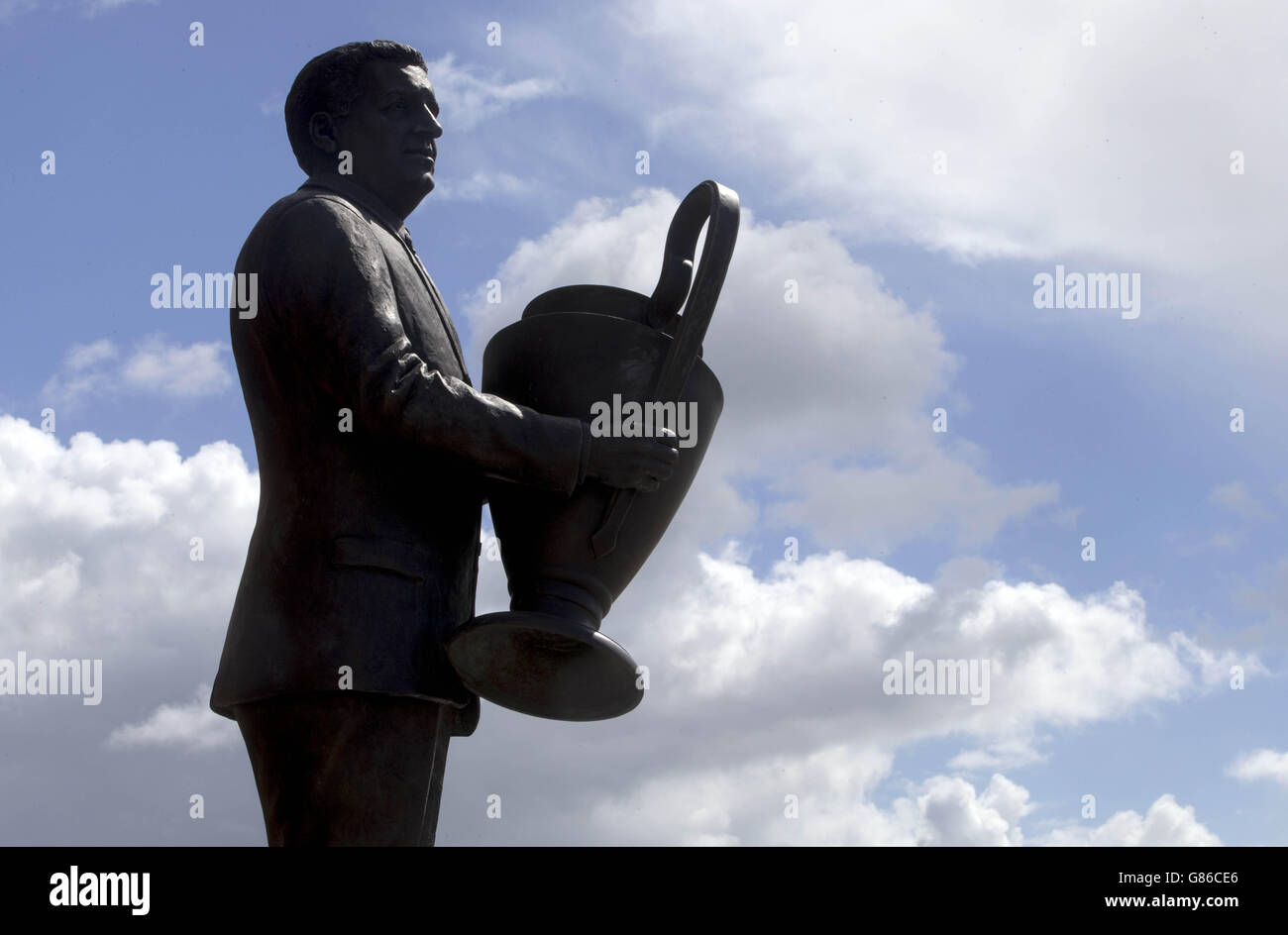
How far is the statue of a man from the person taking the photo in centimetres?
532

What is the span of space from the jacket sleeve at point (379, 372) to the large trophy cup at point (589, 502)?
196mm

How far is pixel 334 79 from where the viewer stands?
600 cm

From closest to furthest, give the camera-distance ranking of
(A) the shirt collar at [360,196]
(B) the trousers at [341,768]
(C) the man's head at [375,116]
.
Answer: (B) the trousers at [341,768] → (A) the shirt collar at [360,196] → (C) the man's head at [375,116]

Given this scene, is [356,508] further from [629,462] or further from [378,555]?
[629,462]

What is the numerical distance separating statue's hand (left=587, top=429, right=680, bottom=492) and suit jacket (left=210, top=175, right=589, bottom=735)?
6cm

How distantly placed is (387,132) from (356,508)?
138 centimetres

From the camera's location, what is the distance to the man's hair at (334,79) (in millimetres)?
5996

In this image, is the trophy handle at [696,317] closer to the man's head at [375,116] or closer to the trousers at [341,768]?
the trousers at [341,768]

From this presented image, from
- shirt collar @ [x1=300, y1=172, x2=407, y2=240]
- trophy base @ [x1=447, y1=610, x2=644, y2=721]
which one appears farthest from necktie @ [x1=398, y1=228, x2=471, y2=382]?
trophy base @ [x1=447, y1=610, x2=644, y2=721]

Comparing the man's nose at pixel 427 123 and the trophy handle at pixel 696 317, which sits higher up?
the man's nose at pixel 427 123

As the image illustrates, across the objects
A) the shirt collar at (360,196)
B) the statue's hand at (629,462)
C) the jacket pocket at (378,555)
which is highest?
the shirt collar at (360,196)

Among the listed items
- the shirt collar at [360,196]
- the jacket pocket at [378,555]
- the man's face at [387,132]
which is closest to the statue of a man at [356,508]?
the jacket pocket at [378,555]

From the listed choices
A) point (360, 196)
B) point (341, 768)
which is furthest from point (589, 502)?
point (360, 196)
